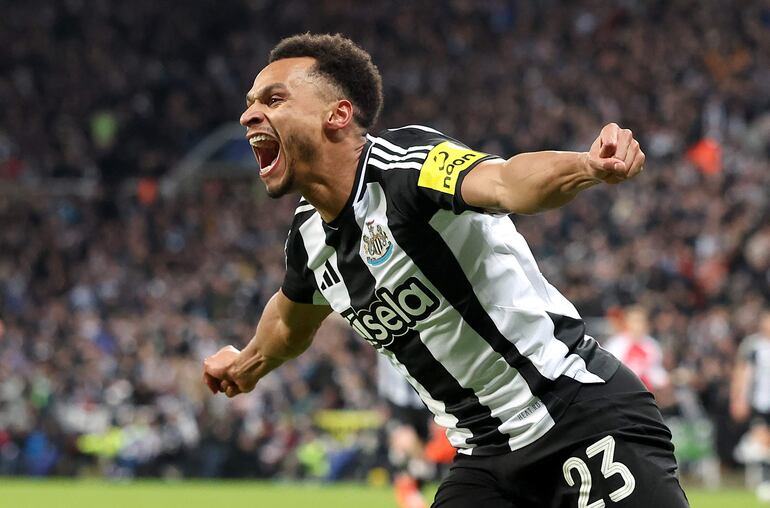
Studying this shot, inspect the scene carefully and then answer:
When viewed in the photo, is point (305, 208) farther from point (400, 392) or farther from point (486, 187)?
point (400, 392)

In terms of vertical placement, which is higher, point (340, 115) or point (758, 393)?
point (758, 393)

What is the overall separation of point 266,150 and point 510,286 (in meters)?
0.94

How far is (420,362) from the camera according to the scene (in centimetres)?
429

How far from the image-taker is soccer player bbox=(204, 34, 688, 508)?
4.08 m

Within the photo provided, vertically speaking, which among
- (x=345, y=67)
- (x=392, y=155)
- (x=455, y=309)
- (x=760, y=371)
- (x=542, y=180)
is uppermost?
(x=760, y=371)

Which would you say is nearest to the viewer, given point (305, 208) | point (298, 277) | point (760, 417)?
point (305, 208)

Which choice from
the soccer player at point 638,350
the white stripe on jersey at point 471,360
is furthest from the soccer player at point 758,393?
the white stripe on jersey at point 471,360

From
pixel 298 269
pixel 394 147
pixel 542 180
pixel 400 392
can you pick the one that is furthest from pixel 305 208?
pixel 400 392

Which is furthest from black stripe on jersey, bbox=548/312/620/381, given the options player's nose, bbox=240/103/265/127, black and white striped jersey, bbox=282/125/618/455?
player's nose, bbox=240/103/265/127

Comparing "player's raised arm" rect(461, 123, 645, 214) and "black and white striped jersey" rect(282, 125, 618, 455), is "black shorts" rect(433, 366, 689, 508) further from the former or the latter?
"player's raised arm" rect(461, 123, 645, 214)

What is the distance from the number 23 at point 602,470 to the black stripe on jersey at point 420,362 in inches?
9.5

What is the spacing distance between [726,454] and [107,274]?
37.7 feet

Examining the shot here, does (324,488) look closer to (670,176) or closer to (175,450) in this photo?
(175,450)

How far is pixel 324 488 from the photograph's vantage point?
16.1 meters
